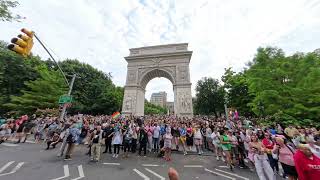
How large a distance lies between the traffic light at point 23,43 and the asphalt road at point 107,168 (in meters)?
4.37

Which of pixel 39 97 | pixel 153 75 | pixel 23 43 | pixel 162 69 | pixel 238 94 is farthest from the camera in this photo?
pixel 153 75

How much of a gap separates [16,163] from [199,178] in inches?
319

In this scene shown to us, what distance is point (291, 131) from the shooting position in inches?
388

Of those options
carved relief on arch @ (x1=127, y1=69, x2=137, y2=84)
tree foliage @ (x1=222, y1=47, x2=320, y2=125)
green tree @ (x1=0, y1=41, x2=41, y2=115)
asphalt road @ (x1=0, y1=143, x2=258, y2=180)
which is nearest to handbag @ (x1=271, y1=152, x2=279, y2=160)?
asphalt road @ (x1=0, y1=143, x2=258, y2=180)

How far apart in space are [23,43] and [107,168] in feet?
18.8

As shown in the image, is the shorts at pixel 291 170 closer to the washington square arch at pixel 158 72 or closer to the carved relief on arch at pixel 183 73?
the washington square arch at pixel 158 72

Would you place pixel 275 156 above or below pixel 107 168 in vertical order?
above

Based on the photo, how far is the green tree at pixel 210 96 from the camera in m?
28.3

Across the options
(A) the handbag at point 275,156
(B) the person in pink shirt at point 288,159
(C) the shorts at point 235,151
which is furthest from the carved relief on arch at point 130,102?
(B) the person in pink shirt at point 288,159

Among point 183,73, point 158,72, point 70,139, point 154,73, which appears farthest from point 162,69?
point 70,139

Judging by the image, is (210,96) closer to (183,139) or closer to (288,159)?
(183,139)

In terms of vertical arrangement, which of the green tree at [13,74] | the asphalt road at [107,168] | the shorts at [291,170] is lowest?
the asphalt road at [107,168]

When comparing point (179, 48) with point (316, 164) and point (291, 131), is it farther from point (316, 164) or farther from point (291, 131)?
point (316, 164)

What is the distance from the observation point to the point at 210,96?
29.0 metres
